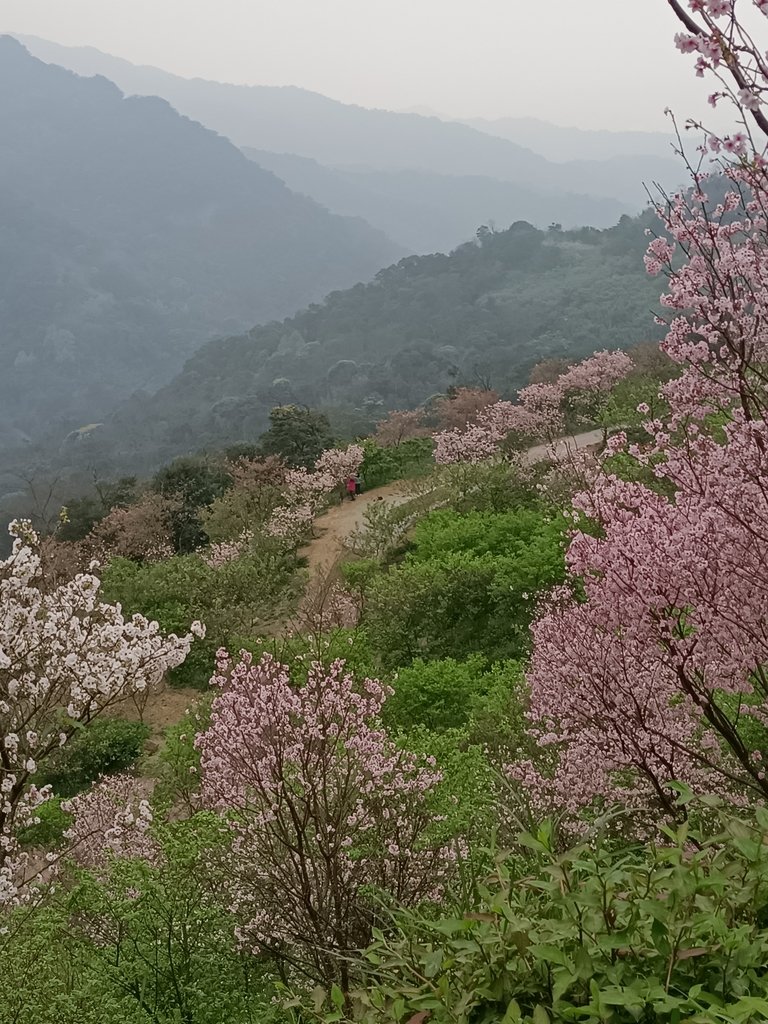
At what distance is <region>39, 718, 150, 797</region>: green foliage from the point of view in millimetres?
13922

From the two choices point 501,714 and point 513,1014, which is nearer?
point 513,1014

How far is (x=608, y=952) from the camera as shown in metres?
1.47

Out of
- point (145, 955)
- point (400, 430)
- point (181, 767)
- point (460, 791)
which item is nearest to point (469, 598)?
point (181, 767)

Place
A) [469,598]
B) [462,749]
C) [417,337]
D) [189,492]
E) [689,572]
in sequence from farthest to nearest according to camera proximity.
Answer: [417,337], [189,492], [469,598], [462,749], [689,572]

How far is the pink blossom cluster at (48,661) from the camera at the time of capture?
4.98m

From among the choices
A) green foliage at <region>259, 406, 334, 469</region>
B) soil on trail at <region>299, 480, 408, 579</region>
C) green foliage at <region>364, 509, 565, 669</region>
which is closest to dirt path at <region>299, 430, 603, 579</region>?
soil on trail at <region>299, 480, 408, 579</region>

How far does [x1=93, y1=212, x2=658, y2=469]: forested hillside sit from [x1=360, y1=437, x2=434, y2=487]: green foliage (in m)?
44.8

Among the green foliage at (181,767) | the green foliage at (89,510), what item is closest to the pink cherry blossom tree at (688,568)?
the green foliage at (181,767)

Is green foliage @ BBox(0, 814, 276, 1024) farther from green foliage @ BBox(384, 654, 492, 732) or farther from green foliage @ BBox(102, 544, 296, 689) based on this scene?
green foliage @ BBox(102, 544, 296, 689)

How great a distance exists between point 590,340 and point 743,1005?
305 feet

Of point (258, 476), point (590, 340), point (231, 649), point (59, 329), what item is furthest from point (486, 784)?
point (59, 329)

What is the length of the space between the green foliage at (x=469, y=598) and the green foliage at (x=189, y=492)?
1463cm

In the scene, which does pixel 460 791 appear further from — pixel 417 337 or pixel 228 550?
pixel 417 337

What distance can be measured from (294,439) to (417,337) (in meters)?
75.7
